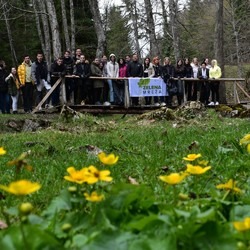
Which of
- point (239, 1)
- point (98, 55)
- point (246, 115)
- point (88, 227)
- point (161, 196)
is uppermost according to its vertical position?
point (239, 1)

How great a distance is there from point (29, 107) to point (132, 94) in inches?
143

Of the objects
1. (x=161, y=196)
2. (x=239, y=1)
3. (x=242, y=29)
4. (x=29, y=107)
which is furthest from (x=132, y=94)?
(x=239, y=1)

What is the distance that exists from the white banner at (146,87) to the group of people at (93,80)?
10.8 inches

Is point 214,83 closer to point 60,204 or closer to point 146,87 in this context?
point 146,87

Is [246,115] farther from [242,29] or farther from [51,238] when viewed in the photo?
[242,29]

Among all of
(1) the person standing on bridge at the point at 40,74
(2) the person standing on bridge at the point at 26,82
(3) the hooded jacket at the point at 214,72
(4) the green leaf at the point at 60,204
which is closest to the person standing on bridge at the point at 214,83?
(3) the hooded jacket at the point at 214,72

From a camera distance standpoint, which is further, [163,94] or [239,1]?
[239,1]

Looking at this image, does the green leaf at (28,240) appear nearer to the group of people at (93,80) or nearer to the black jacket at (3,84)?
the group of people at (93,80)

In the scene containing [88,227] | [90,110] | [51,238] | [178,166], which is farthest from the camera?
[90,110]

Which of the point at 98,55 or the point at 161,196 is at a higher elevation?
the point at 98,55

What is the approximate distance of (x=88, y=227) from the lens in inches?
57.2

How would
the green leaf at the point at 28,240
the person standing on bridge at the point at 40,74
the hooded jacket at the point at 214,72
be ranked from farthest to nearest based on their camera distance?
the hooded jacket at the point at 214,72
the person standing on bridge at the point at 40,74
the green leaf at the point at 28,240

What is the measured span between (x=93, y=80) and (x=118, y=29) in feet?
89.7

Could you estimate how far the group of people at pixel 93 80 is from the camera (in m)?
14.7
